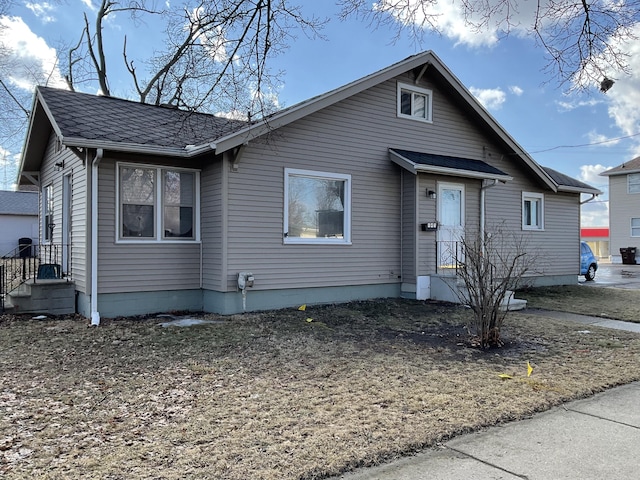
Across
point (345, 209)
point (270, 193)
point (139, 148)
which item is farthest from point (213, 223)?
point (345, 209)

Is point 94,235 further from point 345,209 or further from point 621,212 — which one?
point 621,212

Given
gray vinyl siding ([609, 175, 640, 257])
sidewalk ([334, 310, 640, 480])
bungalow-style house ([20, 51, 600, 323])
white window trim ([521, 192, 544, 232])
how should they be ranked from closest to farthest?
sidewalk ([334, 310, 640, 480]) < bungalow-style house ([20, 51, 600, 323]) < white window trim ([521, 192, 544, 232]) < gray vinyl siding ([609, 175, 640, 257])

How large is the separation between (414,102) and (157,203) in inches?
255

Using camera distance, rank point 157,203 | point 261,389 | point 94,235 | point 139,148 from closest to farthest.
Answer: point 261,389, point 94,235, point 139,148, point 157,203

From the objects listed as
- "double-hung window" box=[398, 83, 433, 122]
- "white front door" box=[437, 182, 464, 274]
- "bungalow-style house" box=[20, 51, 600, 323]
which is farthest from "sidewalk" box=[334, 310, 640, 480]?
"double-hung window" box=[398, 83, 433, 122]

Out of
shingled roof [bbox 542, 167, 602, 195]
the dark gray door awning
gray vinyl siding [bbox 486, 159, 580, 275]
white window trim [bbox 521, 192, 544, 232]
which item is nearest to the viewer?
the dark gray door awning

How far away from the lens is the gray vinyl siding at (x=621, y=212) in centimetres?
3116

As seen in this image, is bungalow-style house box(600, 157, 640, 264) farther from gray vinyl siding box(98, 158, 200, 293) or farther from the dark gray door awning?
gray vinyl siding box(98, 158, 200, 293)

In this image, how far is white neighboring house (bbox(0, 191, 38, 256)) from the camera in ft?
97.6

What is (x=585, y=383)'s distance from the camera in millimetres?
5156

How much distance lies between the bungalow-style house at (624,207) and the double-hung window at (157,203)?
29.2m

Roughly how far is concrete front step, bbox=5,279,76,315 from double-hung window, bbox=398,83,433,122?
7.90 meters

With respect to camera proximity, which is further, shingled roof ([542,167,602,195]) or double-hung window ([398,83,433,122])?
shingled roof ([542,167,602,195])

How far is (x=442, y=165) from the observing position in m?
10.9
